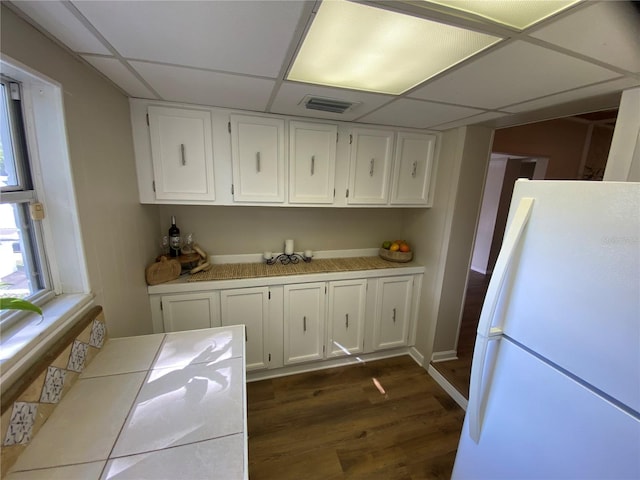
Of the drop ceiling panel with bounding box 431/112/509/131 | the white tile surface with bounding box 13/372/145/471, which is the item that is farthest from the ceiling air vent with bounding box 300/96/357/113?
the white tile surface with bounding box 13/372/145/471

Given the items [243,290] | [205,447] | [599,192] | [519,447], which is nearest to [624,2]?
[599,192]

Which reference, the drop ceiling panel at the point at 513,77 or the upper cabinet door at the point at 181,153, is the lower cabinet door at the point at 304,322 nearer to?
the upper cabinet door at the point at 181,153

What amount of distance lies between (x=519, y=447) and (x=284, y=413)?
1451 mm

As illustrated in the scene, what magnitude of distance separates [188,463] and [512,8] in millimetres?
1561

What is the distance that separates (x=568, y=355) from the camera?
0.75 m

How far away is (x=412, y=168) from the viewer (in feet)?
7.23

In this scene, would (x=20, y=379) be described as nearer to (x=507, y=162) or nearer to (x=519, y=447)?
(x=519, y=447)

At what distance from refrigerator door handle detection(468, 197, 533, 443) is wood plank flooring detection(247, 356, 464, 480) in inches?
31.1

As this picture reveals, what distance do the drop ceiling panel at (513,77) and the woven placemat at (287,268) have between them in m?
1.37

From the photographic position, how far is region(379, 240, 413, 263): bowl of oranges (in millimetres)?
2408

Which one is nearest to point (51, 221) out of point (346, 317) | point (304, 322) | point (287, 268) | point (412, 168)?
point (287, 268)

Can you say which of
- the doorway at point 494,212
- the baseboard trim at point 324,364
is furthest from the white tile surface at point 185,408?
the doorway at point 494,212

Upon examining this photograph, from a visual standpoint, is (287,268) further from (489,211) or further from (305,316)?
(489,211)

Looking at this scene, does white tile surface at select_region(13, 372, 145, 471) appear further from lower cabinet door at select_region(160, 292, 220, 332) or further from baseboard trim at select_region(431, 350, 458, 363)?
baseboard trim at select_region(431, 350, 458, 363)
